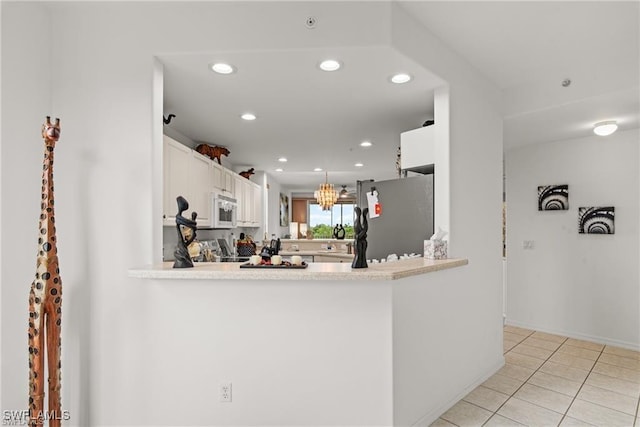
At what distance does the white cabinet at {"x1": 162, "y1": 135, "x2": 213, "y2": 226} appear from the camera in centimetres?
296

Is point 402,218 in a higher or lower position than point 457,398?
higher

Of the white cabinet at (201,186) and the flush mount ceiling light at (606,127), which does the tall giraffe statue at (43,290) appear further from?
the flush mount ceiling light at (606,127)

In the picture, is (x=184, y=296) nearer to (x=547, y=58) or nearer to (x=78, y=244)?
(x=78, y=244)

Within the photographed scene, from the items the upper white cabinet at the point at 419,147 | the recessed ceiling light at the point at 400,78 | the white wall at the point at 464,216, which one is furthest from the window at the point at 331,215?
the recessed ceiling light at the point at 400,78

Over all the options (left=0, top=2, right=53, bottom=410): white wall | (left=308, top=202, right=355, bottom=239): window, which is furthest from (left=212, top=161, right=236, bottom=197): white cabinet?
(left=308, top=202, right=355, bottom=239): window

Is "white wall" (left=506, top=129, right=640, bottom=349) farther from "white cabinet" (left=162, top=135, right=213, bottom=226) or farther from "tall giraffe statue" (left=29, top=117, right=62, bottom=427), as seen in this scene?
"tall giraffe statue" (left=29, top=117, right=62, bottom=427)

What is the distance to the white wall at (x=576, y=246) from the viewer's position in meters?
3.70

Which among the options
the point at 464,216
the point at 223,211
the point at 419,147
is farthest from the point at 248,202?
the point at 464,216

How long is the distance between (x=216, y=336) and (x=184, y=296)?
0.29 m

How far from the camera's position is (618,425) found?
232cm

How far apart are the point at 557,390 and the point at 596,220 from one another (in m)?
2.03

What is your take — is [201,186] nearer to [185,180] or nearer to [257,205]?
[185,180]

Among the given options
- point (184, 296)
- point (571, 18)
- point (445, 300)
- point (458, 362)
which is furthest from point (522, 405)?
point (571, 18)

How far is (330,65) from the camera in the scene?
227 cm
